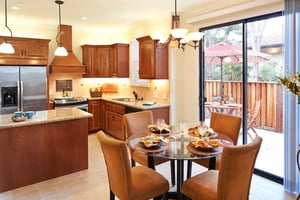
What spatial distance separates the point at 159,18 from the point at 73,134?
3019 millimetres

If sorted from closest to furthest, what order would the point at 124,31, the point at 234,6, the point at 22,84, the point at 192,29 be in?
1. the point at 234,6
2. the point at 192,29
3. the point at 22,84
4. the point at 124,31

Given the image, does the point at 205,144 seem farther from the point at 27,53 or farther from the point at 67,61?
the point at 67,61

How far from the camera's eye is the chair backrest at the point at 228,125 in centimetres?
323

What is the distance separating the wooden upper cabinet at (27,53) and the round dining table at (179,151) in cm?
374

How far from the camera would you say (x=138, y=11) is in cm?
493

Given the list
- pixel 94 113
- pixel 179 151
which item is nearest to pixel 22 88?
pixel 94 113

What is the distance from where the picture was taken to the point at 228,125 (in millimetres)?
3346

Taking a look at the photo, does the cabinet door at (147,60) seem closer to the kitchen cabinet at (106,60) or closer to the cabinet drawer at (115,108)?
the cabinet drawer at (115,108)

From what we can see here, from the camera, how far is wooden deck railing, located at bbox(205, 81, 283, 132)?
3656 mm

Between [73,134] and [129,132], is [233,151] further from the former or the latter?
[73,134]

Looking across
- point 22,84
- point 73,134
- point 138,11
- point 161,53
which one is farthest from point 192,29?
point 22,84

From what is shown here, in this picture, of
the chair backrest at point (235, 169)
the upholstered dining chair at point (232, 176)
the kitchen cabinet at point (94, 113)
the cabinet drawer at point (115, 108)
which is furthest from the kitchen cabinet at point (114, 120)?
the chair backrest at point (235, 169)

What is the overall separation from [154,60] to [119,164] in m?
3.10

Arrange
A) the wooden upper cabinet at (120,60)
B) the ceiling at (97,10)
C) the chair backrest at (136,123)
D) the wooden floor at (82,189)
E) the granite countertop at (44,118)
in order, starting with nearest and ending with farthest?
the wooden floor at (82,189) < the granite countertop at (44,118) < the chair backrest at (136,123) < the ceiling at (97,10) < the wooden upper cabinet at (120,60)
